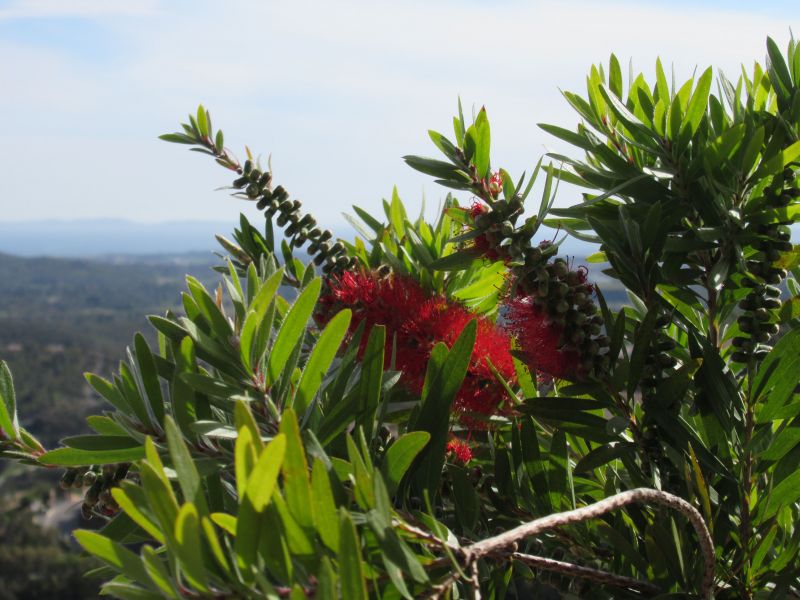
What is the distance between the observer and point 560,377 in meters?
0.70

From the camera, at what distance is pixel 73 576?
2681 centimetres

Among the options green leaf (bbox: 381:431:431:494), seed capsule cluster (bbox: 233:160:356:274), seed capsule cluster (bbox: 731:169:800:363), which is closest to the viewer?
green leaf (bbox: 381:431:431:494)

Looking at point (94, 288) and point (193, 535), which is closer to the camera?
point (193, 535)

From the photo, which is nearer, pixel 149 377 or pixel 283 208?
pixel 149 377

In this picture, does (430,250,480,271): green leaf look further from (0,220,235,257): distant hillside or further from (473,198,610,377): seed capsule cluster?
(0,220,235,257): distant hillside

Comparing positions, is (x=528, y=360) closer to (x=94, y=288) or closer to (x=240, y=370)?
(x=240, y=370)

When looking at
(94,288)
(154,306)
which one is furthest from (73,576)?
(94,288)

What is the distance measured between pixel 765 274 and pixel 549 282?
23 centimetres

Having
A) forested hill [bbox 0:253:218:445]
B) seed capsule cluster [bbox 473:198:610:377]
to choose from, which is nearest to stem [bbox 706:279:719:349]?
seed capsule cluster [bbox 473:198:610:377]

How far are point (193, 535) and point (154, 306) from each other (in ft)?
233

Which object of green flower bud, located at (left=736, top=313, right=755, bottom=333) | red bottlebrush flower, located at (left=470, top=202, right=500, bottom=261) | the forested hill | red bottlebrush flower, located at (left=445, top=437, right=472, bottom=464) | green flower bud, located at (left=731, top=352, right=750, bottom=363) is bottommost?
the forested hill

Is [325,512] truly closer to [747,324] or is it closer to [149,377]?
[149,377]

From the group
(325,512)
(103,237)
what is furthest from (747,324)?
(103,237)

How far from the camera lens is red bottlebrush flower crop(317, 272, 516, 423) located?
0.75 m
